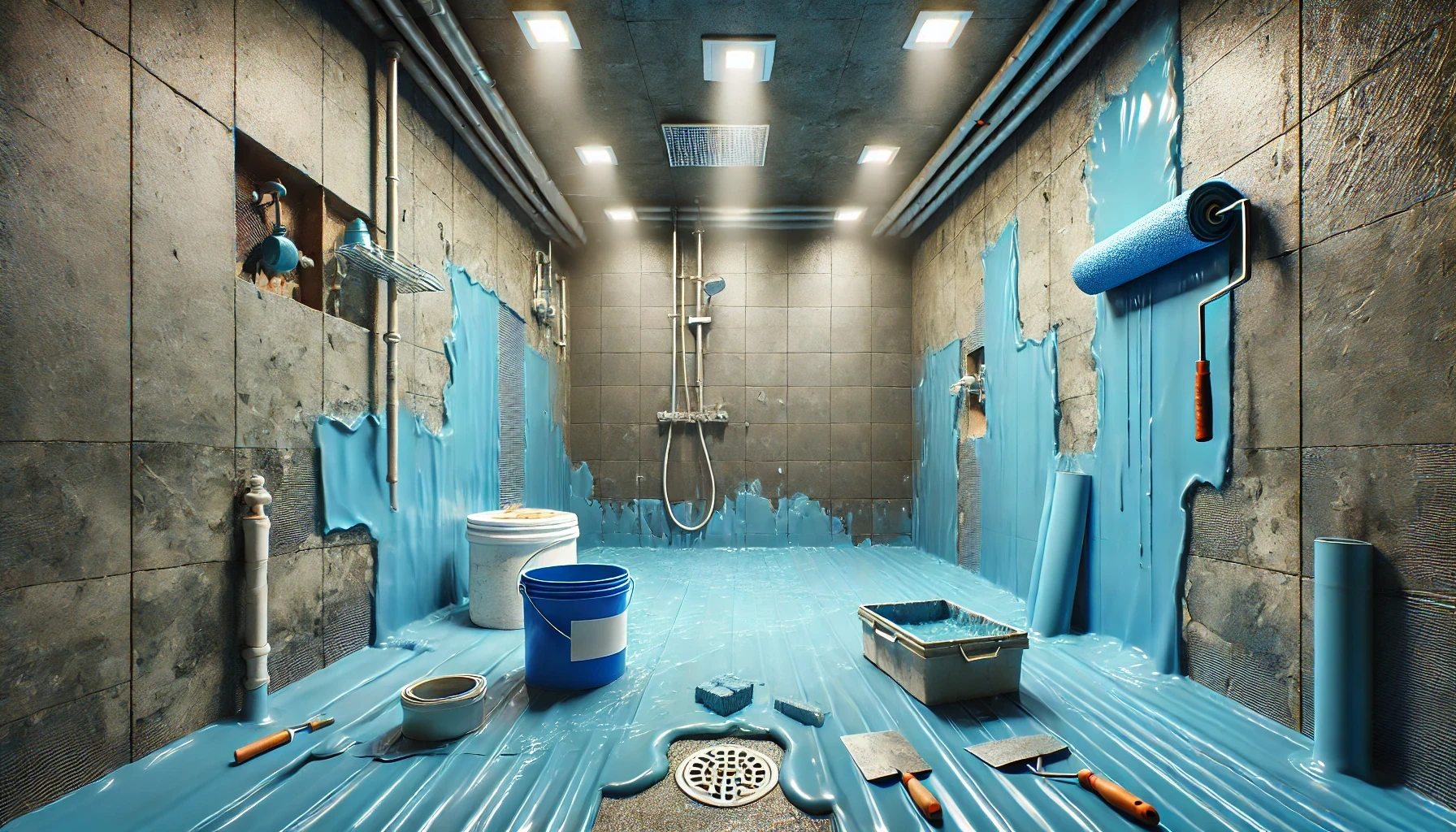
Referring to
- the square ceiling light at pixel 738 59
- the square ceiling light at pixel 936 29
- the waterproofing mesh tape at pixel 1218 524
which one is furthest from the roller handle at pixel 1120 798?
the square ceiling light at pixel 738 59

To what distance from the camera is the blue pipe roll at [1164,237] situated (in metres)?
2.03

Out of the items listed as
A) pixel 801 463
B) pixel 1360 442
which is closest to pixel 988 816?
pixel 1360 442

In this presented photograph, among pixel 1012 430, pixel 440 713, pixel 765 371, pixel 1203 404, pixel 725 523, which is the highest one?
pixel 765 371

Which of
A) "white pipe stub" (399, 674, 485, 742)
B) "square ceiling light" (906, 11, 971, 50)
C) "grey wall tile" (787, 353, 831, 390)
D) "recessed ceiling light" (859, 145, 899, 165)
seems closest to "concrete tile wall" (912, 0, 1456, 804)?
"square ceiling light" (906, 11, 971, 50)

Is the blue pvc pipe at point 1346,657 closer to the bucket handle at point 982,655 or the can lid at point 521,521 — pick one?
the bucket handle at point 982,655

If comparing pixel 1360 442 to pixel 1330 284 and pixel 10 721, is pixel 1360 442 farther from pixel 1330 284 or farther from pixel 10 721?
pixel 10 721

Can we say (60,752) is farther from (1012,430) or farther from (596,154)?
(1012,430)

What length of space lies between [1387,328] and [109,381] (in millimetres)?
3122

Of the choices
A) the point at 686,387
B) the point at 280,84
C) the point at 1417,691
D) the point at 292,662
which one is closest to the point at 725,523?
the point at 686,387

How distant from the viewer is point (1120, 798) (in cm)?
146

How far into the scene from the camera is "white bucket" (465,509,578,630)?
290cm

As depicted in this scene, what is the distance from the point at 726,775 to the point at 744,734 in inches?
9.4

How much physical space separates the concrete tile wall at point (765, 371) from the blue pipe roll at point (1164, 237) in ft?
9.82

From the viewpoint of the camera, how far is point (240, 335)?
77.9 inches
